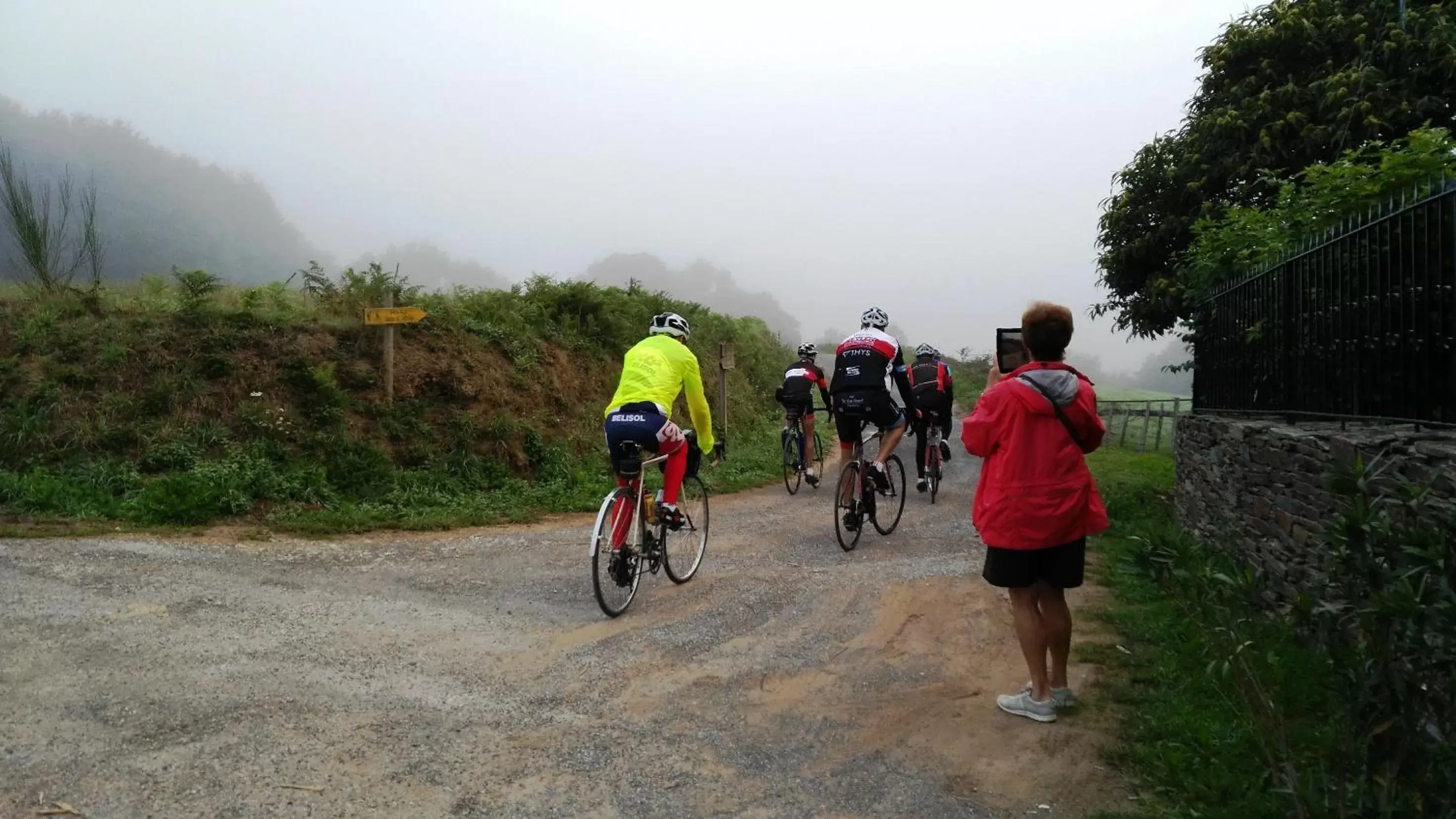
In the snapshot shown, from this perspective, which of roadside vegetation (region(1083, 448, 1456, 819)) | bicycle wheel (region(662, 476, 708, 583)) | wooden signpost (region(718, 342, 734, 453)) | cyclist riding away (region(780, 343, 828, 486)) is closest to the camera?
roadside vegetation (region(1083, 448, 1456, 819))

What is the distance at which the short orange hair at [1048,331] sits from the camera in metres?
3.96

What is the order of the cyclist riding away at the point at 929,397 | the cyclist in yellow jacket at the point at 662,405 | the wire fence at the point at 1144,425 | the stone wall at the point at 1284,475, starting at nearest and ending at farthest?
the stone wall at the point at 1284,475, the cyclist in yellow jacket at the point at 662,405, the cyclist riding away at the point at 929,397, the wire fence at the point at 1144,425

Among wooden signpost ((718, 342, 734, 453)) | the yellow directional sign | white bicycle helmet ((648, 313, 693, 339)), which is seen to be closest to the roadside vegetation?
white bicycle helmet ((648, 313, 693, 339))

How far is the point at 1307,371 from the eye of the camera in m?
6.01

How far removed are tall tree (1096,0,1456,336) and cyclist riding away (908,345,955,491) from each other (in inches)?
117

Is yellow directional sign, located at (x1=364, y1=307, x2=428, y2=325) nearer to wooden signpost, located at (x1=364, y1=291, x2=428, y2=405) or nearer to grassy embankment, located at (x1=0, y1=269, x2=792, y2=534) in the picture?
wooden signpost, located at (x1=364, y1=291, x2=428, y2=405)

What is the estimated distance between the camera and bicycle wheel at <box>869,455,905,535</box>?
338 inches

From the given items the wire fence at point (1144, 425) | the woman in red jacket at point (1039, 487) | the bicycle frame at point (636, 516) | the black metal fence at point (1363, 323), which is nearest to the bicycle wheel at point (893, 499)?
the black metal fence at point (1363, 323)

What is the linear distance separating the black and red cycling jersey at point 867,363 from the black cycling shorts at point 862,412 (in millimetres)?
48

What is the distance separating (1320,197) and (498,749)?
6588 millimetres

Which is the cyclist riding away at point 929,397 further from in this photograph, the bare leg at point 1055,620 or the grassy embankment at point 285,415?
the bare leg at point 1055,620

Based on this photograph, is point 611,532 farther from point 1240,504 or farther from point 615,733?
point 1240,504

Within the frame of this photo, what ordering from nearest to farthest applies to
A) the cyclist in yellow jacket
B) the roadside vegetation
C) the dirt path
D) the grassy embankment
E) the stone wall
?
the roadside vegetation, the dirt path, the stone wall, the cyclist in yellow jacket, the grassy embankment

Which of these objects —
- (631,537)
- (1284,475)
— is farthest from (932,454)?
(631,537)
